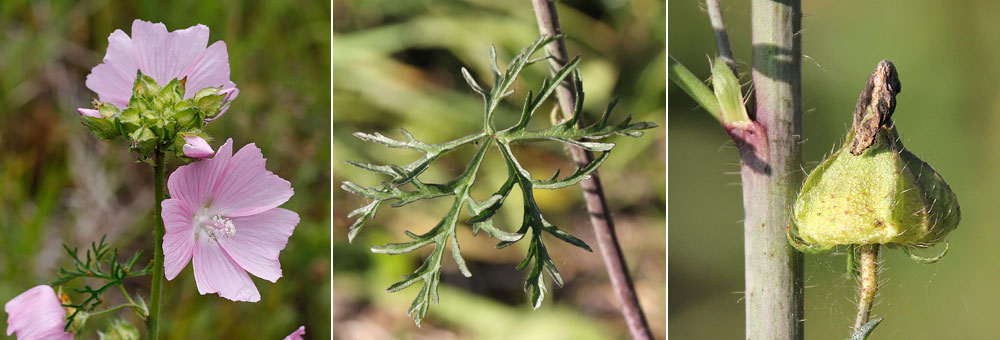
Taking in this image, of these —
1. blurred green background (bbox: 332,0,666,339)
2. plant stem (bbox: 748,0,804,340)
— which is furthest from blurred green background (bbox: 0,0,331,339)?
plant stem (bbox: 748,0,804,340)

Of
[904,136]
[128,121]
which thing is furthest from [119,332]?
[904,136]

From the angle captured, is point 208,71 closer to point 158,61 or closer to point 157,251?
point 158,61

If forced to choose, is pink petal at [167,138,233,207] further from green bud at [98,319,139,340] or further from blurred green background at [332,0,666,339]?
blurred green background at [332,0,666,339]

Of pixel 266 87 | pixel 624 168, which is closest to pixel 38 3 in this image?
pixel 266 87

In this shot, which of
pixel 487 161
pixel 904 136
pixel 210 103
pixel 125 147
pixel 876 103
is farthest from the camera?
pixel 125 147

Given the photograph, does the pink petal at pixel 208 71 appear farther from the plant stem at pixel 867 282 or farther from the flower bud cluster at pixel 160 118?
the plant stem at pixel 867 282

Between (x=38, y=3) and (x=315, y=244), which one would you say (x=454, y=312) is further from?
(x=38, y=3)

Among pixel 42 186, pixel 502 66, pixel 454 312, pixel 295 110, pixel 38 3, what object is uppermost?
pixel 38 3
